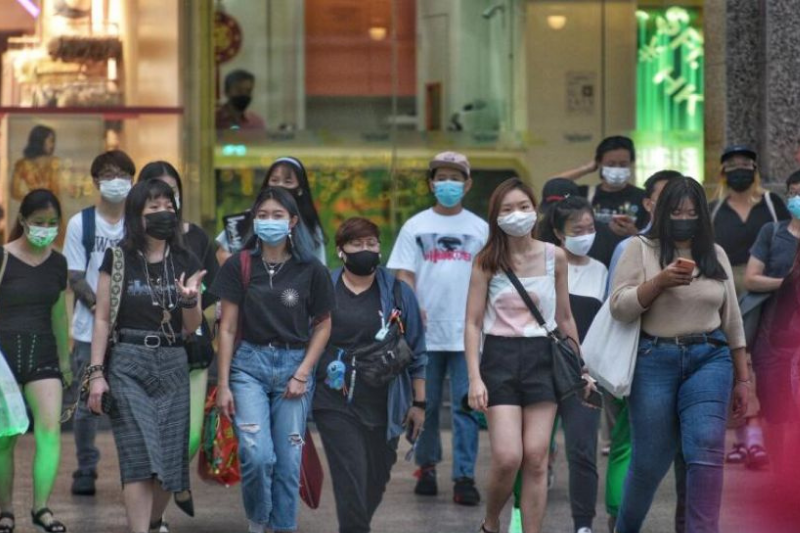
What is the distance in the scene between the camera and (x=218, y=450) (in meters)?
9.23

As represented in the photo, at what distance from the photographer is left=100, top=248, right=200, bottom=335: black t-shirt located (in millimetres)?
8641

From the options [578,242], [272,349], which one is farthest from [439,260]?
[272,349]

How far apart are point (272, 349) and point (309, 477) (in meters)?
0.71

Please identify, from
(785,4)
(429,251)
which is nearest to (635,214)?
(429,251)

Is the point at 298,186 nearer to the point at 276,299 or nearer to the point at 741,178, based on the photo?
the point at 276,299

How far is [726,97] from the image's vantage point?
12.6m

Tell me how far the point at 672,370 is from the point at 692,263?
61 cm

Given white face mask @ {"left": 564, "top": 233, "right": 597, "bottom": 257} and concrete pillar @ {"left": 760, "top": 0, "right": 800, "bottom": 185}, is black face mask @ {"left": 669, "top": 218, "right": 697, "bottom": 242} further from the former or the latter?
concrete pillar @ {"left": 760, "top": 0, "right": 800, "bottom": 185}

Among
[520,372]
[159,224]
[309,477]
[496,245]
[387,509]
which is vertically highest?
[159,224]

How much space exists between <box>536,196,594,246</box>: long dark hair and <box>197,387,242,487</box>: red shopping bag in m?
1.96

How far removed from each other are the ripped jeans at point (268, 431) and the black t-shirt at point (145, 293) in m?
0.40

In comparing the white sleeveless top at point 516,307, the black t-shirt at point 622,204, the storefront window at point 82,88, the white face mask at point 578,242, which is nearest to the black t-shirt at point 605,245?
the black t-shirt at point 622,204

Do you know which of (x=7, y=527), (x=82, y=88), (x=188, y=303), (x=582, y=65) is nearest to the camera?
(x=188, y=303)

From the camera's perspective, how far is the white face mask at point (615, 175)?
11.1 m
